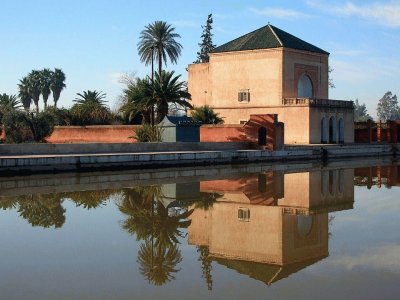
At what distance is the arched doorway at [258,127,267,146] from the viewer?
111 ft

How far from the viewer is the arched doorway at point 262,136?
111ft

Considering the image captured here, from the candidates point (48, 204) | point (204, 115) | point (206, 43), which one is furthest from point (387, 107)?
point (48, 204)

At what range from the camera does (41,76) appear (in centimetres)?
7056

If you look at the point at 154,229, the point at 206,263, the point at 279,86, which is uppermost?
the point at 279,86

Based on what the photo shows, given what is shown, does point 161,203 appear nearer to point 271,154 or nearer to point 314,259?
point 314,259

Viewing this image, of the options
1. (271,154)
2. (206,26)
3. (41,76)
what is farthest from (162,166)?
(41,76)

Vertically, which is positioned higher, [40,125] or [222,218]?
[40,125]

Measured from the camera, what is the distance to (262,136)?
34094 millimetres

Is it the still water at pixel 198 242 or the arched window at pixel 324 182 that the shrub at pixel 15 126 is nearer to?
the still water at pixel 198 242

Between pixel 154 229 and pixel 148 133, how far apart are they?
22719mm

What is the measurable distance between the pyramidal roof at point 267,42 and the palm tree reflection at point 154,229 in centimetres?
2569

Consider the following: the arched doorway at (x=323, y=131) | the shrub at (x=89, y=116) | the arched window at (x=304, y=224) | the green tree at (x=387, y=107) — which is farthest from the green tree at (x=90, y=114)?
A: the green tree at (x=387, y=107)

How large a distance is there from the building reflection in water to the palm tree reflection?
398 mm

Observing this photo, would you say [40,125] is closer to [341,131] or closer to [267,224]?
[341,131]
